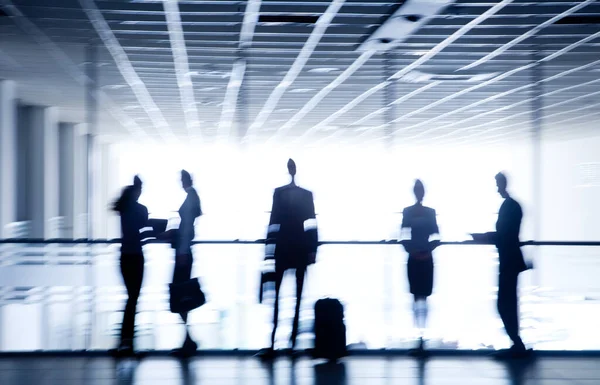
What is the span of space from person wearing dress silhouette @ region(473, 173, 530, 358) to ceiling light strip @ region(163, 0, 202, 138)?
313 centimetres

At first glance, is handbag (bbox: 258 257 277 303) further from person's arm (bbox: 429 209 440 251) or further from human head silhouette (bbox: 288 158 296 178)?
person's arm (bbox: 429 209 440 251)

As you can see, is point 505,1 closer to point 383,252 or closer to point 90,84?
point 383,252

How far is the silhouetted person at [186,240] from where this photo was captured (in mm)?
5816

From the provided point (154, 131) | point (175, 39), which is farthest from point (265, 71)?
point (154, 131)

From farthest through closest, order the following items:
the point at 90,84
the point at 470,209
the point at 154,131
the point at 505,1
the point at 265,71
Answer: the point at 154,131 → the point at 90,84 → the point at 265,71 → the point at 470,209 → the point at 505,1

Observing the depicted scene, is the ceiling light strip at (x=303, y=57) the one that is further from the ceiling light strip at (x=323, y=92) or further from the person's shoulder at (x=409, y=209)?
the person's shoulder at (x=409, y=209)

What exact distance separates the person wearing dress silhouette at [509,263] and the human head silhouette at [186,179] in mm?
2751

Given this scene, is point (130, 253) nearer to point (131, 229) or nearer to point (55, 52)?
point (131, 229)

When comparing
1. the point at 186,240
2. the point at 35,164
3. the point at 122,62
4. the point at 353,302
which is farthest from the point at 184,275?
the point at 35,164

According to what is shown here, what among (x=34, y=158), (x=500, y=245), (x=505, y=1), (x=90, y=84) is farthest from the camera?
(x=34, y=158)

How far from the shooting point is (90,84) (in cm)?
916

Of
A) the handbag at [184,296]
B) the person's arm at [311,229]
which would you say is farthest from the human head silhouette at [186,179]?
the person's arm at [311,229]

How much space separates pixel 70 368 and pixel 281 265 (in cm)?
192

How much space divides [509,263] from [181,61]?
13.3ft
